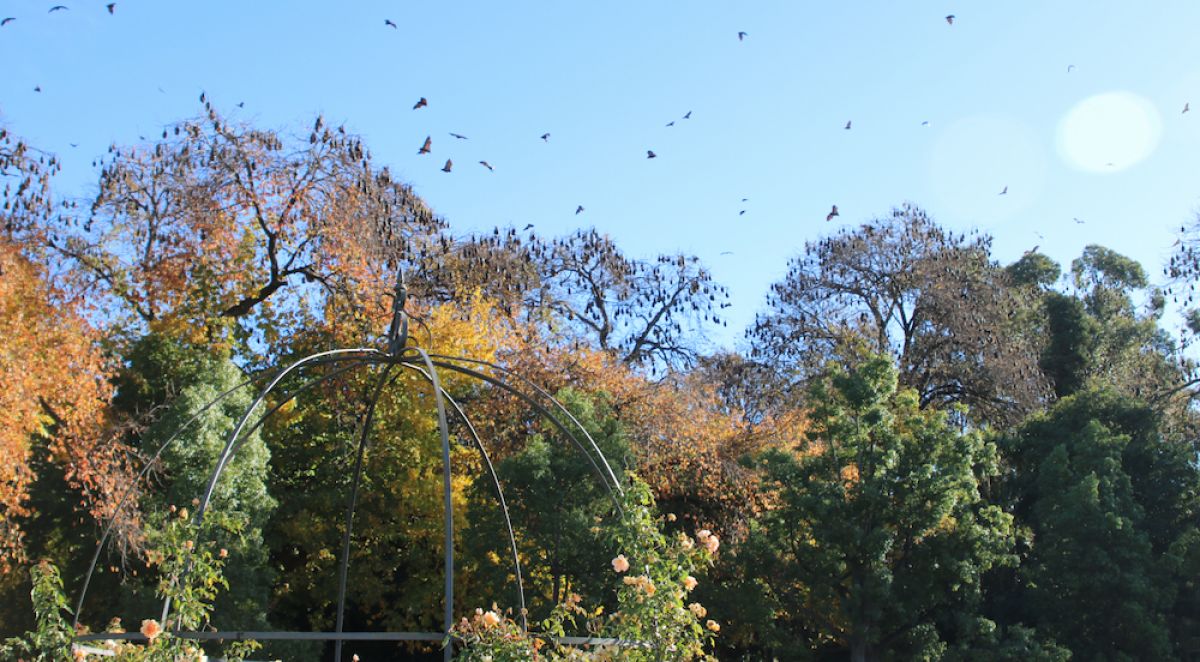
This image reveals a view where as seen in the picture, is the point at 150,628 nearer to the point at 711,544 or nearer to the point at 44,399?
the point at 711,544

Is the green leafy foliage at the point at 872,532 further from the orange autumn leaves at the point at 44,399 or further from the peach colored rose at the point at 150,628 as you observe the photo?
the peach colored rose at the point at 150,628

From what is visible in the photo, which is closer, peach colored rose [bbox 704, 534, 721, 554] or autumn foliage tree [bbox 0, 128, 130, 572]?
peach colored rose [bbox 704, 534, 721, 554]

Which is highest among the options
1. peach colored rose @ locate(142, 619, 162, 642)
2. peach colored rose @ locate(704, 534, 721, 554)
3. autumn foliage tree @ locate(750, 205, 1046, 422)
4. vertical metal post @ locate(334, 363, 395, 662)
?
autumn foliage tree @ locate(750, 205, 1046, 422)

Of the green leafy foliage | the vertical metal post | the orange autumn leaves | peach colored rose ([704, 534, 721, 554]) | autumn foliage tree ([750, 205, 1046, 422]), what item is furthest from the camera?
autumn foliage tree ([750, 205, 1046, 422])

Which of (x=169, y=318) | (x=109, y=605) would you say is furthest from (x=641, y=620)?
(x=169, y=318)

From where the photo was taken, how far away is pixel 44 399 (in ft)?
53.6

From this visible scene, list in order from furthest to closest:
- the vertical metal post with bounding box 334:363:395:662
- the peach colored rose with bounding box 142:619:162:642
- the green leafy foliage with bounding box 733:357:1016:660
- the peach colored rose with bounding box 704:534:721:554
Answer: the green leafy foliage with bounding box 733:357:1016:660 → the vertical metal post with bounding box 334:363:395:662 → the peach colored rose with bounding box 704:534:721:554 → the peach colored rose with bounding box 142:619:162:642

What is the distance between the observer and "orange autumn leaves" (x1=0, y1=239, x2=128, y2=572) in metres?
15.0

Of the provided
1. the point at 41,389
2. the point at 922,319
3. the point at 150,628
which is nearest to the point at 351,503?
the point at 150,628

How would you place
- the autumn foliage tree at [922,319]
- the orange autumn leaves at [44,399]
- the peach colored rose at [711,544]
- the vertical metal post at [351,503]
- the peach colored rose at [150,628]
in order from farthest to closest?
the autumn foliage tree at [922,319]
the orange autumn leaves at [44,399]
the vertical metal post at [351,503]
the peach colored rose at [711,544]
the peach colored rose at [150,628]

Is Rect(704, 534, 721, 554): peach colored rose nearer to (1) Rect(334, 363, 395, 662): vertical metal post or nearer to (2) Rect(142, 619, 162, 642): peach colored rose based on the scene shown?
(1) Rect(334, 363, 395, 662): vertical metal post

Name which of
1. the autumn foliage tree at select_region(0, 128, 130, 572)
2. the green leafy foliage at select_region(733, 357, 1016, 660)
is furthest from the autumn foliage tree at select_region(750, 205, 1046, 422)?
the autumn foliage tree at select_region(0, 128, 130, 572)

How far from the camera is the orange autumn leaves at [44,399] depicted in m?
15.0

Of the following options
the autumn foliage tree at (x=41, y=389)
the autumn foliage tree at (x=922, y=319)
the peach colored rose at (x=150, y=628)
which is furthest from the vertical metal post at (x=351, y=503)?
the autumn foliage tree at (x=922, y=319)
